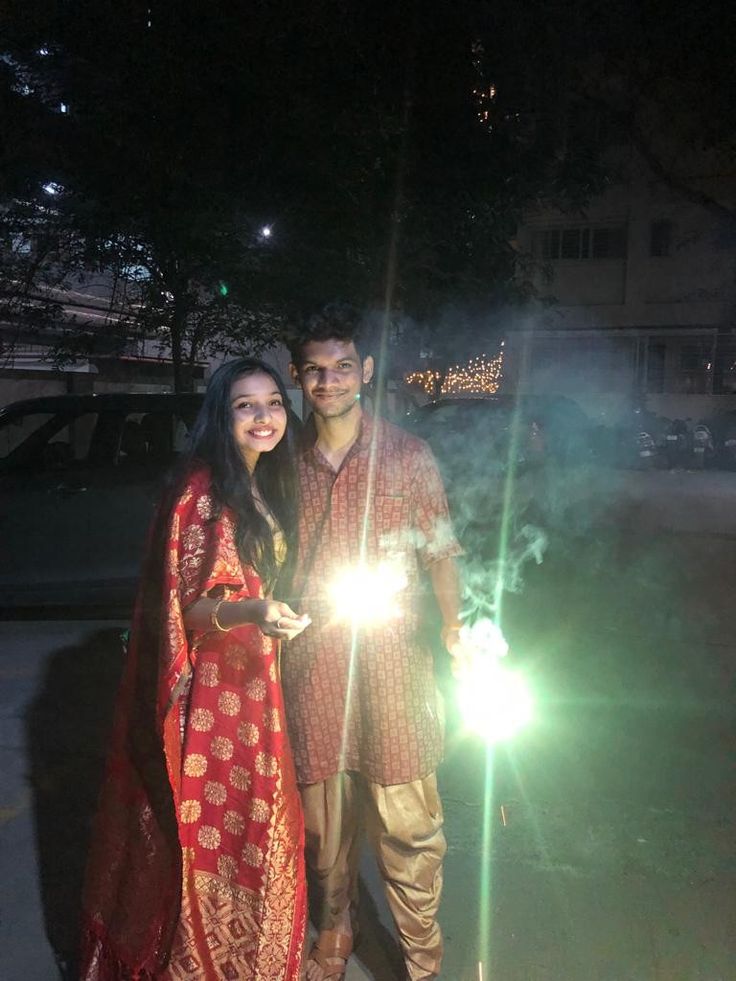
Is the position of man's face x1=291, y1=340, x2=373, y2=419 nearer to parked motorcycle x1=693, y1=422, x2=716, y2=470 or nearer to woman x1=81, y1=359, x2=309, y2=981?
woman x1=81, y1=359, x2=309, y2=981

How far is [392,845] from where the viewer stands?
2.28 meters

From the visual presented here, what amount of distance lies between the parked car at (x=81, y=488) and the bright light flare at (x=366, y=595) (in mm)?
3866

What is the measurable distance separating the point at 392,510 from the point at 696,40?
8726mm

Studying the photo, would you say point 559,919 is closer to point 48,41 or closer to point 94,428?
point 94,428

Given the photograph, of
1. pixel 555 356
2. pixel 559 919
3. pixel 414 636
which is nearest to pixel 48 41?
pixel 414 636

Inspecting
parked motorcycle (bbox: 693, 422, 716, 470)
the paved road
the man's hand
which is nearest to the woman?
the man's hand

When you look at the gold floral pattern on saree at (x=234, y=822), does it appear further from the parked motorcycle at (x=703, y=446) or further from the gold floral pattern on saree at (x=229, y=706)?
the parked motorcycle at (x=703, y=446)

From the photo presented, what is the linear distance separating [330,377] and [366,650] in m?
0.74

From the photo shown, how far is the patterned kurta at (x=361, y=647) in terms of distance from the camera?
2.23 m

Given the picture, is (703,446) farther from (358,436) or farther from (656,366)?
(358,436)

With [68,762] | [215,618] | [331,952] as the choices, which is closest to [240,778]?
[215,618]

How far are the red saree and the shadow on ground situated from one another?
27.7 inches

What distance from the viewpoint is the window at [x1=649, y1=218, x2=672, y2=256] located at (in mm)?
24031

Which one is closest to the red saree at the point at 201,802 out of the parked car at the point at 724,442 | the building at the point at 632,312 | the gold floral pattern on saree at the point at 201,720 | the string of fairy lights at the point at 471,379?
the gold floral pattern on saree at the point at 201,720
